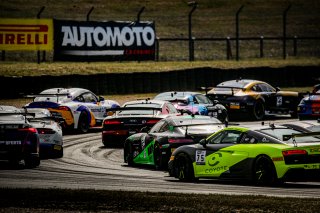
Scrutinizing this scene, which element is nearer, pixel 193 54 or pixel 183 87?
pixel 183 87

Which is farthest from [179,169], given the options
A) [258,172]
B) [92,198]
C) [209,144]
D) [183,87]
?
[183,87]

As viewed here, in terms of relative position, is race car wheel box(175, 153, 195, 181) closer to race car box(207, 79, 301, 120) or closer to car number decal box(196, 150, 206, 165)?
car number decal box(196, 150, 206, 165)

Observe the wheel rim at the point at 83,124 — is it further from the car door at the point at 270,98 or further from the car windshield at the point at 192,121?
the car windshield at the point at 192,121

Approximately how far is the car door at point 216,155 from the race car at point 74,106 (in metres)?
11.1

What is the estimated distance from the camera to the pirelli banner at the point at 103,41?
40.0 metres

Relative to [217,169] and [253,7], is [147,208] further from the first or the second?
[253,7]

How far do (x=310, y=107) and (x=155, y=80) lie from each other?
1001 cm

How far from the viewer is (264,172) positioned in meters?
16.6

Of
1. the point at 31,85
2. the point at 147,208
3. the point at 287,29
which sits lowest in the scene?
the point at 147,208

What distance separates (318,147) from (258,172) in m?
1.08

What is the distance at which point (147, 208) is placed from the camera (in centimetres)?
1326

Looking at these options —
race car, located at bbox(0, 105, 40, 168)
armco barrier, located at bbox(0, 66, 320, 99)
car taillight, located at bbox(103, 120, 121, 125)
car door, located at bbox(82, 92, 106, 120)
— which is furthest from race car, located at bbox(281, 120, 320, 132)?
armco barrier, located at bbox(0, 66, 320, 99)

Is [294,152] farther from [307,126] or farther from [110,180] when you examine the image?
[307,126]

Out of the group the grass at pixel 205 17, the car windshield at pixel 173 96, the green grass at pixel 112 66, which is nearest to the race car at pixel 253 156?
the car windshield at pixel 173 96
